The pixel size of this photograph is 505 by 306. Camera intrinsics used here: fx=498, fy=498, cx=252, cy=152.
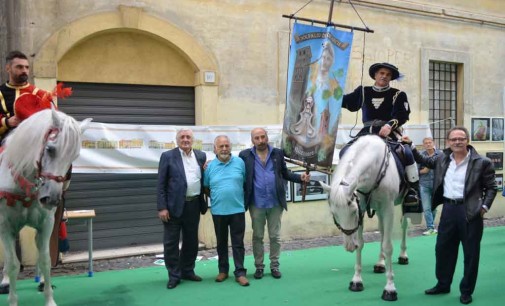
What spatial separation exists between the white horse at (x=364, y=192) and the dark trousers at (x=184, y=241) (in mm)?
2002

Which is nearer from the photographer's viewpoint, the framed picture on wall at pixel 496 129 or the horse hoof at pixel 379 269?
the horse hoof at pixel 379 269

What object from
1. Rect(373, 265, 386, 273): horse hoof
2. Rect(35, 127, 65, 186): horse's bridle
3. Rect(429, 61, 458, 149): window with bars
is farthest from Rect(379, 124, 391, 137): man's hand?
Rect(429, 61, 458, 149): window with bars

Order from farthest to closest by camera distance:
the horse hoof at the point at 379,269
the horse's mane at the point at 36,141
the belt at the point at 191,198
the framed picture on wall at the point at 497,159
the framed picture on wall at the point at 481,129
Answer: the framed picture on wall at the point at 497,159 < the framed picture on wall at the point at 481,129 < the horse hoof at the point at 379,269 < the belt at the point at 191,198 < the horse's mane at the point at 36,141

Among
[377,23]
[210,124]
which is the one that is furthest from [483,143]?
[210,124]

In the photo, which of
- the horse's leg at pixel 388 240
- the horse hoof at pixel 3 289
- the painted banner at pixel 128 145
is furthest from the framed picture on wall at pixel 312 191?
the horse hoof at pixel 3 289

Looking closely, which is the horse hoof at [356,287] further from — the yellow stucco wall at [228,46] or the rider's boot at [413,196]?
the yellow stucco wall at [228,46]

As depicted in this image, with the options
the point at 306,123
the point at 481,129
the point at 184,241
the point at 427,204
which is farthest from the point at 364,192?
the point at 481,129

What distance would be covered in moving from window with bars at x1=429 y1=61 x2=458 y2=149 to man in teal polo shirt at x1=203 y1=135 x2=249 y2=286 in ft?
22.5

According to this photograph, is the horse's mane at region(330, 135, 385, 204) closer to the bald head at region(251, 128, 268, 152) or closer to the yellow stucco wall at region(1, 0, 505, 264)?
the bald head at region(251, 128, 268, 152)

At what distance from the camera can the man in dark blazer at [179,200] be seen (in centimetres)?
610

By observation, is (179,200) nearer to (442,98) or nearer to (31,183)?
(31,183)

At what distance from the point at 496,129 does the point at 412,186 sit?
717 centimetres

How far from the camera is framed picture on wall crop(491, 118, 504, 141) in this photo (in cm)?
1213

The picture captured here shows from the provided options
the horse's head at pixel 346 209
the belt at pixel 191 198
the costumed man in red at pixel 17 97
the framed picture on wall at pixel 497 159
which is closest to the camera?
the costumed man in red at pixel 17 97
